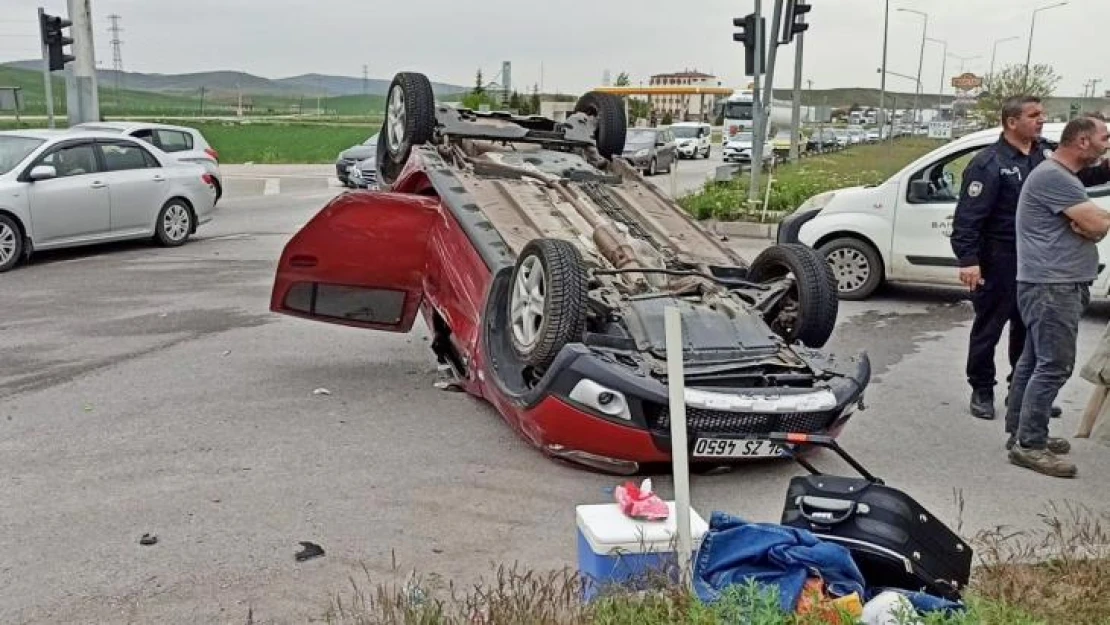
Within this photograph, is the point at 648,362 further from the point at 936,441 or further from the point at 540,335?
the point at 936,441

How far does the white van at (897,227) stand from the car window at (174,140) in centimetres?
1040

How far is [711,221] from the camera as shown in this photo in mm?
15367

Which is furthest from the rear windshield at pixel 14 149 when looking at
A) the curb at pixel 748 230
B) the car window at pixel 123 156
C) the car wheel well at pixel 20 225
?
the curb at pixel 748 230

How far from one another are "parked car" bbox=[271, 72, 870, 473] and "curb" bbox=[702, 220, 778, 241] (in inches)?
263

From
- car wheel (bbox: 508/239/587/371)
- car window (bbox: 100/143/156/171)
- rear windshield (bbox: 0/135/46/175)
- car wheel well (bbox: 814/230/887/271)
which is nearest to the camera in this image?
car wheel (bbox: 508/239/587/371)

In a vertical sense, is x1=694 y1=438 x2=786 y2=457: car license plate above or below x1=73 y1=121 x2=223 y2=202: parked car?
below

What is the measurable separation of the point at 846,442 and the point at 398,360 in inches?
129

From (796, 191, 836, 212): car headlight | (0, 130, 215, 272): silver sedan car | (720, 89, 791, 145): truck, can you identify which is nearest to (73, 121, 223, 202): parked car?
(0, 130, 215, 272): silver sedan car

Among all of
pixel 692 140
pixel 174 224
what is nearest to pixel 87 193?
pixel 174 224

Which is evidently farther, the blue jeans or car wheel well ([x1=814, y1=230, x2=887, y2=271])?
car wheel well ([x1=814, y1=230, x2=887, y2=271])

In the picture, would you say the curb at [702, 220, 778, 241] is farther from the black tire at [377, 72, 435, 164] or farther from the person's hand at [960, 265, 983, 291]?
the person's hand at [960, 265, 983, 291]

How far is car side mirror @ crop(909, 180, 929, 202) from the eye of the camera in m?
9.79

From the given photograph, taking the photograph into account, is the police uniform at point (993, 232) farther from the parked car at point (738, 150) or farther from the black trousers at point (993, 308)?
the parked car at point (738, 150)

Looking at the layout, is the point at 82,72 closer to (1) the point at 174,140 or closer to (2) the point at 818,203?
(1) the point at 174,140
